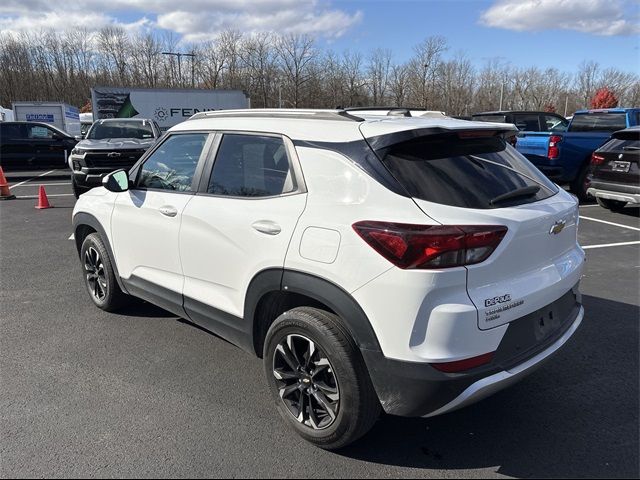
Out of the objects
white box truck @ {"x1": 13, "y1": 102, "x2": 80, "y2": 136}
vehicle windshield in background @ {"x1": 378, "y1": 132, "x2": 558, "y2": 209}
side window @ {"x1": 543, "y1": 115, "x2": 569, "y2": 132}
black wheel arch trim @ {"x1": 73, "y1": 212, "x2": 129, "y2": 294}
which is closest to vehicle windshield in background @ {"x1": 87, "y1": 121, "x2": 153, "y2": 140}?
black wheel arch trim @ {"x1": 73, "y1": 212, "x2": 129, "y2": 294}

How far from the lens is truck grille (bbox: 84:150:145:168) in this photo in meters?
10.4

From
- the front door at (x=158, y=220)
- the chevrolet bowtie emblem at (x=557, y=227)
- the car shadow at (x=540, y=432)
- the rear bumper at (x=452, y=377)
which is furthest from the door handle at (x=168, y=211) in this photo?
the chevrolet bowtie emblem at (x=557, y=227)

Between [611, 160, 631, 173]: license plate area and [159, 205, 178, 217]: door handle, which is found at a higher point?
[611, 160, 631, 173]: license plate area

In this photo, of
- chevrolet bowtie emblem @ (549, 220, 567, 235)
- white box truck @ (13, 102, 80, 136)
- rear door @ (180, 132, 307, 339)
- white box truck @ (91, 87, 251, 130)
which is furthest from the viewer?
white box truck @ (13, 102, 80, 136)

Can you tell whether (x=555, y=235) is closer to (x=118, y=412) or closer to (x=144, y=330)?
(x=118, y=412)

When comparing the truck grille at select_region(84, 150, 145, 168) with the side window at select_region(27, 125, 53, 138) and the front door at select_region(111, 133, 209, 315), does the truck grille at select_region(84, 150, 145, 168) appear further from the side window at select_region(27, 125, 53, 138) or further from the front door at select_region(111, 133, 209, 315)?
the front door at select_region(111, 133, 209, 315)

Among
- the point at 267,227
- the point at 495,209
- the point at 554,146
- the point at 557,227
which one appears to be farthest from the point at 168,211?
the point at 554,146

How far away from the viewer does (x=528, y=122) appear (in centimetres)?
1365

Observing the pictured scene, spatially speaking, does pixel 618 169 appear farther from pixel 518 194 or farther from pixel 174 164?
pixel 174 164

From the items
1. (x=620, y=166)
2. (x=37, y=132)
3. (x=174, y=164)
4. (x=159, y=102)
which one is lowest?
(x=620, y=166)

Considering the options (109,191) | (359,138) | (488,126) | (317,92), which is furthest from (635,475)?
(317,92)

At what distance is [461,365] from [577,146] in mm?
10206

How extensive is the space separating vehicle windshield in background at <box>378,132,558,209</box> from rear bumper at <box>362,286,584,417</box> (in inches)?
25.1

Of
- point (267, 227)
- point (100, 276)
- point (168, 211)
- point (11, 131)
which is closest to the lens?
point (267, 227)
